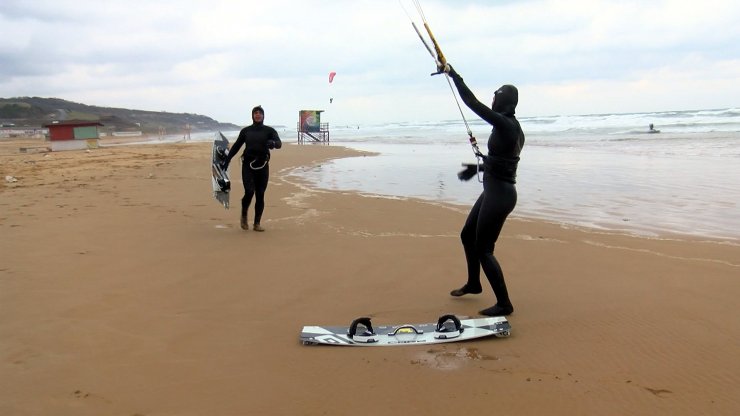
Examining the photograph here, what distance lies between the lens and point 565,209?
9.71m

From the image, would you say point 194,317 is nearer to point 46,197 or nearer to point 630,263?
point 630,263

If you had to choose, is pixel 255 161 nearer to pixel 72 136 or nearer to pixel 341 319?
pixel 341 319

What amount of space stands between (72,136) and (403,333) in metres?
33.3

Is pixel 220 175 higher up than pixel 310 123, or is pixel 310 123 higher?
pixel 310 123

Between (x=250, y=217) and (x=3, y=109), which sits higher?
(x=3, y=109)

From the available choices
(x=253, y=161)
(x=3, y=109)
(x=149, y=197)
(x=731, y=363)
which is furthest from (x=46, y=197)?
(x=3, y=109)

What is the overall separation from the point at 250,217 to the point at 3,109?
10247cm

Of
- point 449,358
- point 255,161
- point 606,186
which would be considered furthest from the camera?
point 606,186

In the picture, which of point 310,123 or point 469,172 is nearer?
point 469,172

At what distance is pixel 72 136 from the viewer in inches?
1240

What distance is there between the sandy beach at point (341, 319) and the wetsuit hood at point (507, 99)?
1719mm

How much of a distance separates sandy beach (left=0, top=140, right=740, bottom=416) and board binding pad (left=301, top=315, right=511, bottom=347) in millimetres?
78

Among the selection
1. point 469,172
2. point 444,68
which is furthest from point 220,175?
point 444,68

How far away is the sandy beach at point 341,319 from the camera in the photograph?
3.09 meters
